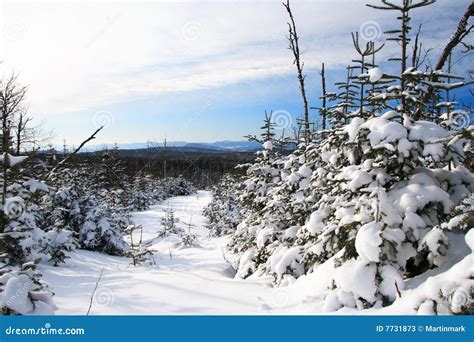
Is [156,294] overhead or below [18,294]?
below

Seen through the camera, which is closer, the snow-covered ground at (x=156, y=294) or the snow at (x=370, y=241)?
the snow at (x=370, y=241)

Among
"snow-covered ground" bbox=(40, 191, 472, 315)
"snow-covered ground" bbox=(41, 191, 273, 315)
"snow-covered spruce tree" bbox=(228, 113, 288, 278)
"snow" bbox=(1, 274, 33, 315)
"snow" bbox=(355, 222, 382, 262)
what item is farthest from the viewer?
"snow-covered spruce tree" bbox=(228, 113, 288, 278)

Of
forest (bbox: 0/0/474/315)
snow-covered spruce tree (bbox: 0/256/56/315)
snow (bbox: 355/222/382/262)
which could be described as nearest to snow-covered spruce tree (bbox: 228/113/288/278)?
forest (bbox: 0/0/474/315)

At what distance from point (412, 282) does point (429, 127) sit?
5.91 feet

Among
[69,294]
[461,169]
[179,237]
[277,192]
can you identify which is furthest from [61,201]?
[461,169]

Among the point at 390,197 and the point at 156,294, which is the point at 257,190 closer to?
the point at 156,294

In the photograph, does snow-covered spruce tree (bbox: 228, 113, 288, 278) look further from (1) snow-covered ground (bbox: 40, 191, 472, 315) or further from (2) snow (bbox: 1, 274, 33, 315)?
(2) snow (bbox: 1, 274, 33, 315)

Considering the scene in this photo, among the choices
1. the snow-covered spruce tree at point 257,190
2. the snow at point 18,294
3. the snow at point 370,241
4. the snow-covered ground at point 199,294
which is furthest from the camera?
the snow-covered spruce tree at point 257,190

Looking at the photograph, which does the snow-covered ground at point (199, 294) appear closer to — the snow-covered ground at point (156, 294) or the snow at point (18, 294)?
the snow-covered ground at point (156, 294)

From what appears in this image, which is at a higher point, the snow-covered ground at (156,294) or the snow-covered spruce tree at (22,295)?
the snow-covered spruce tree at (22,295)

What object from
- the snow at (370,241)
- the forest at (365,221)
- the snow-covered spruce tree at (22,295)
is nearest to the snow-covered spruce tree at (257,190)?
the forest at (365,221)

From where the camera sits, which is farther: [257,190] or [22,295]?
[257,190]

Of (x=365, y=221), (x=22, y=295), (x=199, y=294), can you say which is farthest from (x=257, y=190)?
(x=22, y=295)

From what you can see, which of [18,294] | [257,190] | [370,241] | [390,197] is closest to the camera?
[18,294]
